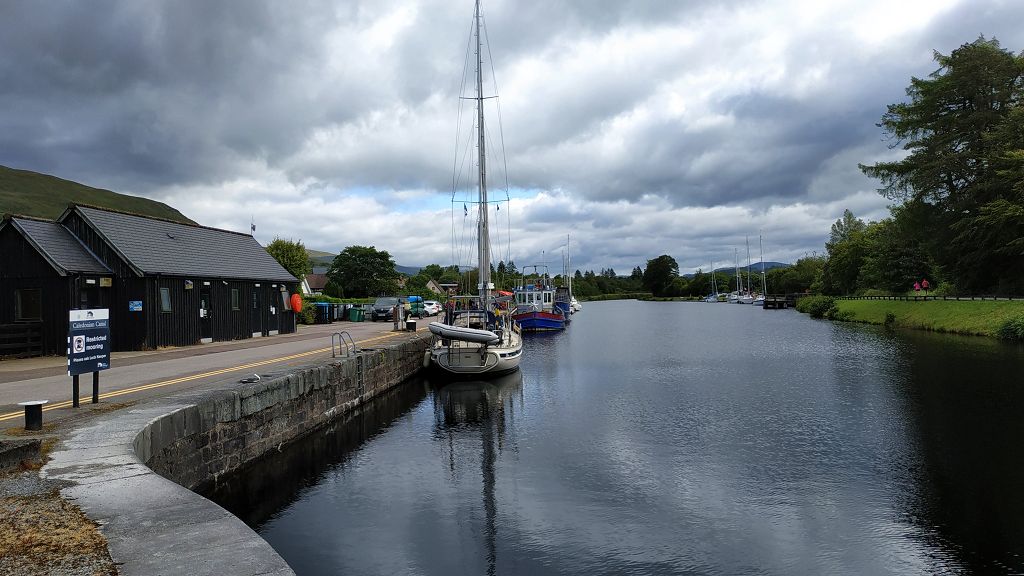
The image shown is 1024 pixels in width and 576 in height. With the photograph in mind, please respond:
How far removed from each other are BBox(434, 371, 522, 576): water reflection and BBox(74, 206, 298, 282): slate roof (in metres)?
11.2

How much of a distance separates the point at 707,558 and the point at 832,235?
381 ft

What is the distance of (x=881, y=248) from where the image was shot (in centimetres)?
7212

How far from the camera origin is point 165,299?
23266mm

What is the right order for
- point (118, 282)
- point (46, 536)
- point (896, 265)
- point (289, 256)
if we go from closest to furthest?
point (46, 536) < point (118, 282) < point (289, 256) < point (896, 265)

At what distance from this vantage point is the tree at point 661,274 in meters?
192

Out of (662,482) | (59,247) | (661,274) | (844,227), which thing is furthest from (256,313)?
(661,274)

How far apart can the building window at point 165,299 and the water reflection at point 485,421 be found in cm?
1048

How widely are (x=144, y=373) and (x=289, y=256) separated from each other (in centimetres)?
3063

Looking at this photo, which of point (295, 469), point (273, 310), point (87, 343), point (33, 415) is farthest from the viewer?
point (273, 310)

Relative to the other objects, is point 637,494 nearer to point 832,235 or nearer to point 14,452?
point 14,452

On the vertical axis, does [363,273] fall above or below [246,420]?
above

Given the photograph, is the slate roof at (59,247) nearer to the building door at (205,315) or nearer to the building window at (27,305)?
the building window at (27,305)

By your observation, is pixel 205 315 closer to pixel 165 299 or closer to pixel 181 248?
pixel 165 299

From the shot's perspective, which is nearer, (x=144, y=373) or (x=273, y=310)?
(x=144, y=373)
